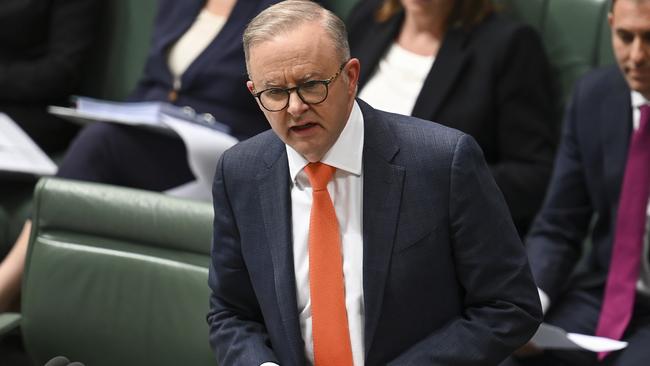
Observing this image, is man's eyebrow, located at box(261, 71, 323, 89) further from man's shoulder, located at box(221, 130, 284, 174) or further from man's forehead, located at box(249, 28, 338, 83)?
man's shoulder, located at box(221, 130, 284, 174)

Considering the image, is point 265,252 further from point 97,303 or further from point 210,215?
point 97,303

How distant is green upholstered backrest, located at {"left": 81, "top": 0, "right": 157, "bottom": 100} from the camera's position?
3.56m

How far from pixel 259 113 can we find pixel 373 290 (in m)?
1.56

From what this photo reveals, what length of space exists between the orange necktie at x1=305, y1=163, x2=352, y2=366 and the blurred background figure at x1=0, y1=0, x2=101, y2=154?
2.00 m

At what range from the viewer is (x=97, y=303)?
2.14 metres

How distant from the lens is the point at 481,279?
1651 mm

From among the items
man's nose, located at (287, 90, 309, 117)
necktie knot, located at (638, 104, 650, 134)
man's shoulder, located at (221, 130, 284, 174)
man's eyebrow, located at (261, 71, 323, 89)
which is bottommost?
man's shoulder, located at (221, 130, 284, 174)

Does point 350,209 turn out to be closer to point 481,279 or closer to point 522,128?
point 481,279

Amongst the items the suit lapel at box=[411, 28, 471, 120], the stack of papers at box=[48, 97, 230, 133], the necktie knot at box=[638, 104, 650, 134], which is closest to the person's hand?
the necktie knot at box=[638, 104, 650, 134]

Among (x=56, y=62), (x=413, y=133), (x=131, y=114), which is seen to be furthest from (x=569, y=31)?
(x=56, y=62)

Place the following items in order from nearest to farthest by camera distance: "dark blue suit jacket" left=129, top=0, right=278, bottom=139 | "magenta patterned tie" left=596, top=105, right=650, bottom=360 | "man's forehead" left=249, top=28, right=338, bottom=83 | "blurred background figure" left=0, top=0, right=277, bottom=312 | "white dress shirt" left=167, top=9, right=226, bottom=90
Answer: "man's forehead" left=249, top=28, right=338, bottom=83
"magenta patterned tie" left=596, top=105, right=650, bottom=360
"blurred background figure" left=0, top=0, right=277, bottom=312
"dark blue suit jacket" left=129, top=0, right=278, bottom=139
"white dress shirt" left=167, top=9, right=226, bottom=90

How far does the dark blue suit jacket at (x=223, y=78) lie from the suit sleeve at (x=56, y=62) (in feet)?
1.23

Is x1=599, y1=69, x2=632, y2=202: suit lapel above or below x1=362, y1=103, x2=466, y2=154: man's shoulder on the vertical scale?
below

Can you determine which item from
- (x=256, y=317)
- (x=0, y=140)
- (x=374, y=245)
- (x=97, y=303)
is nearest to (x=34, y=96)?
(x=0, y=140)
